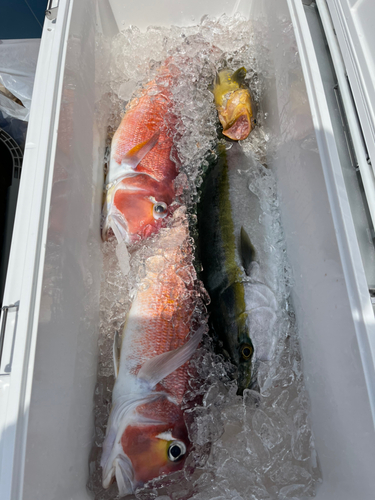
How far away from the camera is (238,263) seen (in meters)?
1.52

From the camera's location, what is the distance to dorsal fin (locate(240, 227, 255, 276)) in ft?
5.01

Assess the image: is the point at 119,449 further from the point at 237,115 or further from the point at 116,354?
the point at 237,115

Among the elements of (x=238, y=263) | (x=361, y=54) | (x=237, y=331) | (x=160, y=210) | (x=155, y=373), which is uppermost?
(x=361, y=54)

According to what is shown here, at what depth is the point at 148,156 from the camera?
1716mm

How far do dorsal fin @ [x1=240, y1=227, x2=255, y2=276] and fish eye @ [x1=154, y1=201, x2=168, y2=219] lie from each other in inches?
16.2

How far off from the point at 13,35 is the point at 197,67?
5.08 feet

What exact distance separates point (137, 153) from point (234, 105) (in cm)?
63

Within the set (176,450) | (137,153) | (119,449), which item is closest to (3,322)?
(119,449)

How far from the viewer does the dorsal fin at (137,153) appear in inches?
66.7

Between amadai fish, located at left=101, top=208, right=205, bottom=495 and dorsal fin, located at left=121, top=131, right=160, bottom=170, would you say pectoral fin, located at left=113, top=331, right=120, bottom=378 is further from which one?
dorsal fin, located at left=121, top=131, right=160, bottom=170

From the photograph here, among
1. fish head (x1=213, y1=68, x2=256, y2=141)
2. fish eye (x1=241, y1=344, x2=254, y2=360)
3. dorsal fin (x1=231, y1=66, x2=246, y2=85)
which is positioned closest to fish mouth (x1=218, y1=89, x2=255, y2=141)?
fish head (x1=213, y1=68, x2=256, y2=141)

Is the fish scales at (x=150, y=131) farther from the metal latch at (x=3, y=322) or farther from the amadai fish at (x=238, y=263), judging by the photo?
the metal latch at (x=3, y=322)

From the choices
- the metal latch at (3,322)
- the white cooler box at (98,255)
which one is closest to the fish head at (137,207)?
the white cooler box at (98,255)

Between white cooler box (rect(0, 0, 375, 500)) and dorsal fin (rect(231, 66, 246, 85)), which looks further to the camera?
dorsal fin (rect(231, 66, 246, 85))
